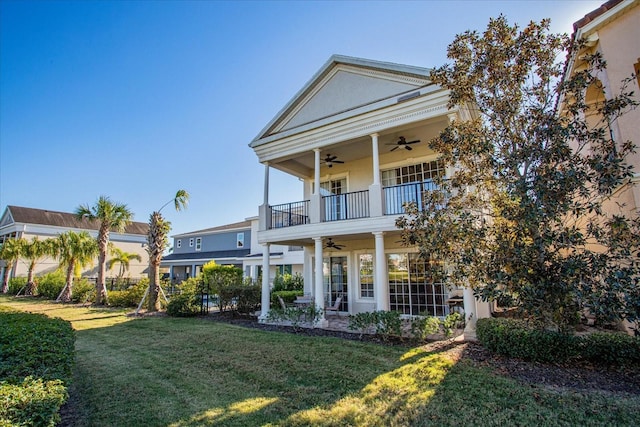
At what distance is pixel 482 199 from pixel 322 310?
6.02m

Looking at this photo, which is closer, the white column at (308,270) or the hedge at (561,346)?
the hedge at (561,346)

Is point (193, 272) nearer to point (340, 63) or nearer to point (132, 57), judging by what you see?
point (132, 57)

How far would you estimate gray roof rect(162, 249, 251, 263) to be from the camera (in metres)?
28.6

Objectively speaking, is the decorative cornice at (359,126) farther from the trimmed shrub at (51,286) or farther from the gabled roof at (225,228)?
the trimmed shrub at (51,286)

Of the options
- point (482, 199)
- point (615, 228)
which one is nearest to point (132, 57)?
point (482, 199)

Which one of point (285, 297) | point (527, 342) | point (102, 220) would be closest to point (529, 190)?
point (527, 342)

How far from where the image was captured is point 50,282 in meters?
24.7

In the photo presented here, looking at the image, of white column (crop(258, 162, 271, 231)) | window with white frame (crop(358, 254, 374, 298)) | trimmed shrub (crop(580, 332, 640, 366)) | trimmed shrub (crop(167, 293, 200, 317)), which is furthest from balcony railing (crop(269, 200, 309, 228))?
trimmed shrub (crop(580, 332, 640, 366))

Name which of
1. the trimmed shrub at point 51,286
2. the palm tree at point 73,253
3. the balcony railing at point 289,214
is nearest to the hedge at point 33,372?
the balcony railing at point 289,214

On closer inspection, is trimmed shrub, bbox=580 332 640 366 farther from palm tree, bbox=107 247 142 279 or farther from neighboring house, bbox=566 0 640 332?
palm tree, bbox=107 247 142 279

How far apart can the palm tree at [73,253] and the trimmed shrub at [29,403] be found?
24.0 meters

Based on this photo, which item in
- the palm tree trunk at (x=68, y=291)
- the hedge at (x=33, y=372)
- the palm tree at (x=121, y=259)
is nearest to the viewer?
the hedge at (x=33, y=372)

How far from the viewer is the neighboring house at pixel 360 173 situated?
387 inches

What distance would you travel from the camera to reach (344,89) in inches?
464
